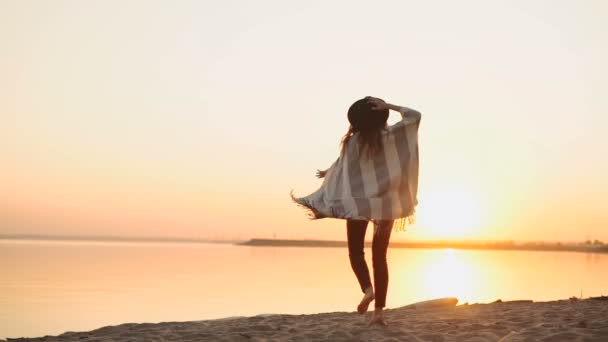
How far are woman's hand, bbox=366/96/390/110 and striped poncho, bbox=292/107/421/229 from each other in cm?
24

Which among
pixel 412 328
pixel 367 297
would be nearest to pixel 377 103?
pixel 367 297

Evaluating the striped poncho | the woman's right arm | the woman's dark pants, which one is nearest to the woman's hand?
the woman's right arm

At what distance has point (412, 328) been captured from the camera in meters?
7.17

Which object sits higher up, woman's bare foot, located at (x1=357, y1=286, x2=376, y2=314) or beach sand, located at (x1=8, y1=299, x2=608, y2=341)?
woman's bare foot, located at (x1=357, y1=286, x2=376, y2=314)

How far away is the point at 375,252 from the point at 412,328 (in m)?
1.08

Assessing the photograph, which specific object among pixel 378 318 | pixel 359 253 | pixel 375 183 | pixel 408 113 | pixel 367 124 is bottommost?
pixel 378 318

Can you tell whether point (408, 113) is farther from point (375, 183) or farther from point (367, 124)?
point (375, 183)

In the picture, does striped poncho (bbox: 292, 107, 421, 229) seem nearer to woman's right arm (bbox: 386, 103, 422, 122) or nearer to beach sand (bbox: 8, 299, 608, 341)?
woman's right arm (bbox: 386, 103, 422, 122)

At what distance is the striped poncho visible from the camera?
6664mm

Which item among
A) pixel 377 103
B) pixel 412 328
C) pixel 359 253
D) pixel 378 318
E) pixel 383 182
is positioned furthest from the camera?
pixel 412 328

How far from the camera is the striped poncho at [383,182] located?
6.66m

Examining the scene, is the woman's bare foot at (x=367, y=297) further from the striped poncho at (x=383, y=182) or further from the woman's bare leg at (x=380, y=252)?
the striped poncho at (x=383, y=182)

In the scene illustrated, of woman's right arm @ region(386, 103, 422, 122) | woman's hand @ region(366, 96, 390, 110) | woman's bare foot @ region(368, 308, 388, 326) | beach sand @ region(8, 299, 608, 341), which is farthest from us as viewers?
woman's bare foot @ region(368, 308, 388, 326)

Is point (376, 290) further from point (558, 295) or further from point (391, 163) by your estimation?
point (558, 295)
